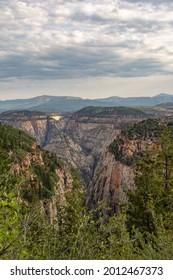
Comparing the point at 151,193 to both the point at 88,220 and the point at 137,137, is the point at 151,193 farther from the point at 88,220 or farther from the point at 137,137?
the point at 137,137

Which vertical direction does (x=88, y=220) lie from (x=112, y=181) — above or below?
above

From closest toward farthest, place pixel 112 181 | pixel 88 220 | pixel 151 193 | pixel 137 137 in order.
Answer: pixel 88 220
pixel 151 193
pixel 112 181
pixel 137 137

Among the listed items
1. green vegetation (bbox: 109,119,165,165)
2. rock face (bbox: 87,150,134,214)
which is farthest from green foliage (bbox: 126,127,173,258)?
green vegetation (bbox: 109,119,165,165)

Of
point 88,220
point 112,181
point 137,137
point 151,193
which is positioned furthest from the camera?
point 137,137

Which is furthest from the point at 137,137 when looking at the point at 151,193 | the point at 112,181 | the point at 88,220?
the point at 88,220

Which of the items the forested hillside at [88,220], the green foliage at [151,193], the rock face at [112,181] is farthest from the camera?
the rock face at [112,181]

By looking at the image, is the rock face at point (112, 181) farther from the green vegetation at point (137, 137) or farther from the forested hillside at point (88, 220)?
the forested hillside at point (88, 220)

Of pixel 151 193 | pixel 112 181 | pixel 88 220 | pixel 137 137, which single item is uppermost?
pixel 88 220

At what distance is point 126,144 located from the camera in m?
105

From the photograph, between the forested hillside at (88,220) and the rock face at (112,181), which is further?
the rock face at (112,181)

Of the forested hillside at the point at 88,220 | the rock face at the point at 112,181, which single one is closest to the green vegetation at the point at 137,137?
the rock face at the point at 112,181

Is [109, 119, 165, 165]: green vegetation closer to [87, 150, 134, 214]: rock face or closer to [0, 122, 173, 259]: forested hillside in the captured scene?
[87, 150, 134, 214]: rock face
